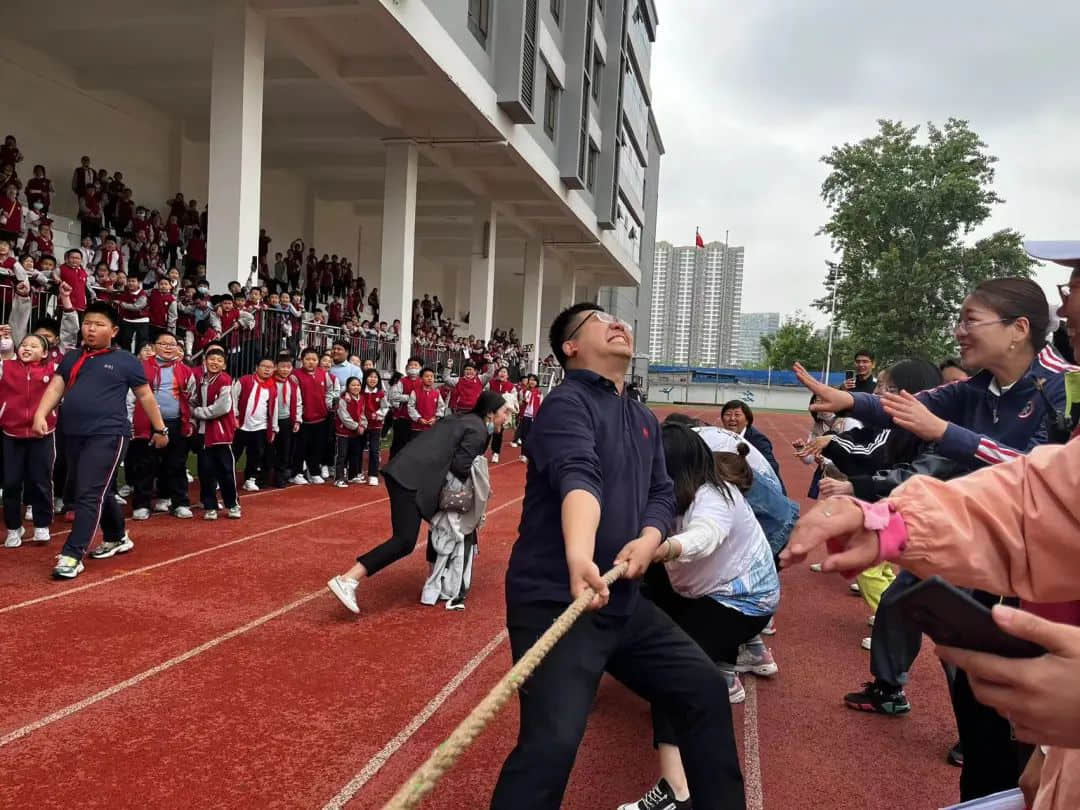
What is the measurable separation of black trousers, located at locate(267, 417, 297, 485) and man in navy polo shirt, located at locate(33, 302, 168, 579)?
4217mm

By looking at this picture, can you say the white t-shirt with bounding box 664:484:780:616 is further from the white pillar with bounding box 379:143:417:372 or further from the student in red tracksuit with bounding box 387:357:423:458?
the white pillar with bounding box 379:143:417:372

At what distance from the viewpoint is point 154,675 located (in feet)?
13.4

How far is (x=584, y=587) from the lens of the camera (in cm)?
196

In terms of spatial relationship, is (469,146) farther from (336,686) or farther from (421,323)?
(336,686)

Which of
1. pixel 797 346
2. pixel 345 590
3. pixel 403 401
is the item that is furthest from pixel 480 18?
pixel 797 346

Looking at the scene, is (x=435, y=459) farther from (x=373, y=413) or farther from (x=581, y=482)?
(x=373, y=413)

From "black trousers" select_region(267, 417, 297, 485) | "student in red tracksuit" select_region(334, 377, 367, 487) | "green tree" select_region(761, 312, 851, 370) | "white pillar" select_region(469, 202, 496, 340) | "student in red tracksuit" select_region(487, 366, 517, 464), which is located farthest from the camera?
"green tree" select_region(761, 312, 851, 370)

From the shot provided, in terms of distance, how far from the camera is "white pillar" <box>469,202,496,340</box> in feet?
68.2

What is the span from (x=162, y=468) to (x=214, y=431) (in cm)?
80

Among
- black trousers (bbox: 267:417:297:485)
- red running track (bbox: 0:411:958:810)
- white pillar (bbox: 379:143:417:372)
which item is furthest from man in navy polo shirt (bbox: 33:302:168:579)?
white pillar (bbox: 379:143:417:372)

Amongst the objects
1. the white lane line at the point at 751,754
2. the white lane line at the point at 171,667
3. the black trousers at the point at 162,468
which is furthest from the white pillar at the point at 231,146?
the white lane line at the point at 751,754

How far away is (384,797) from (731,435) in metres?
2.36

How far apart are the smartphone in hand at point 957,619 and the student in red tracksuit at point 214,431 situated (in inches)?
302

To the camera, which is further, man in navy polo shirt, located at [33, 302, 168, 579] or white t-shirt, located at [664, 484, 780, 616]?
man in navy polo shirt, located at [33, 302, 168, 579]
